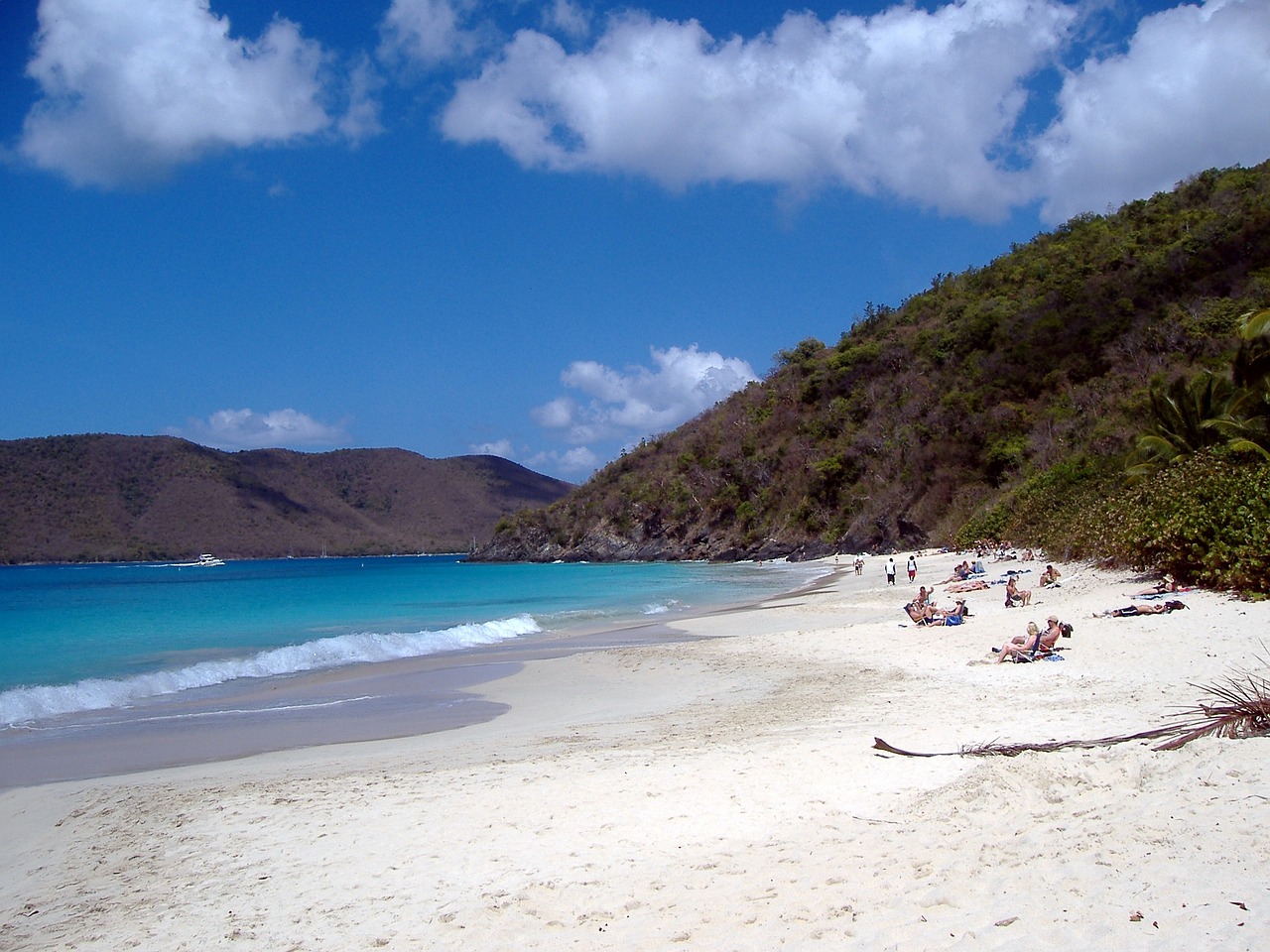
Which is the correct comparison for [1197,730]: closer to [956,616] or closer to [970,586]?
[956,616]

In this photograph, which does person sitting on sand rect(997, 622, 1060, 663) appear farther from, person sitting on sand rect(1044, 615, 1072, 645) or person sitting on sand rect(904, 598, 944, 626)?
person sitting on sand rect(904, 598, 944, 626)

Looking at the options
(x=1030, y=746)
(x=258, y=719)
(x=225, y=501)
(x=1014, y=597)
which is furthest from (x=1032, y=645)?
(x=225, y=501)

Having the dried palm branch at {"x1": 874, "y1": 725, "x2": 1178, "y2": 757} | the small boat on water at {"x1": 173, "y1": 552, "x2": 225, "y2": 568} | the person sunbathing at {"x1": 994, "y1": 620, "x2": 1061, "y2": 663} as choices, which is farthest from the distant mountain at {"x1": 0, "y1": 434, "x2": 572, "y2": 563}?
the dried palm branch at {"x1": 874, "y1": 725, "x2": 1178, "y2": 757}

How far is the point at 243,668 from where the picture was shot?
16312 millimetres

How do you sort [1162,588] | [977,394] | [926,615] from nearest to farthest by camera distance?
1. [1162,588]
2. [926,615]
3. [977,394]

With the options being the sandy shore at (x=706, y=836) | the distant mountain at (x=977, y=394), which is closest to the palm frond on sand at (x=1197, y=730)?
the sandy shore at (x=706, y=836)

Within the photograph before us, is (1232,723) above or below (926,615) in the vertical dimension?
above

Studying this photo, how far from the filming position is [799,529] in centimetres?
6494

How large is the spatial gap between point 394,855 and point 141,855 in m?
1.86

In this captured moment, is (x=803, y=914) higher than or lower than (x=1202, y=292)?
lower

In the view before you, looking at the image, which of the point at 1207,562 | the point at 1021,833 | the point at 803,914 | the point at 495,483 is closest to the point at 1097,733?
the point at 1021,833

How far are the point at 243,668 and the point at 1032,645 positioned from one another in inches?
522

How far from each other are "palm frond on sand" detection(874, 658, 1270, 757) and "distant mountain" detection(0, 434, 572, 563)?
133831mm

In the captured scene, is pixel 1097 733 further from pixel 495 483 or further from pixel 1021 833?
pixel 495 483
